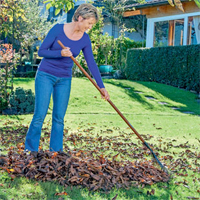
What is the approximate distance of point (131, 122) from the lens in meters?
9.10

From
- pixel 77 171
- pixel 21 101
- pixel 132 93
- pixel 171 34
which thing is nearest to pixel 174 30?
pixel 171 34

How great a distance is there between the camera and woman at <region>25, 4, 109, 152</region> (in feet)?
13.2

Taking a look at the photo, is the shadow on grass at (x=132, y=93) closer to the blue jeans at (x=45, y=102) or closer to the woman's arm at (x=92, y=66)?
the woman's arm at (x=92, y=66)

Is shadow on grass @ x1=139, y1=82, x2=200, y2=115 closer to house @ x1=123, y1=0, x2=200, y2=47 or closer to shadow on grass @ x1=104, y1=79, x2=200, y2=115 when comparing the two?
shadow on grass @ x1=104, y1=79, x2=200, y2=115

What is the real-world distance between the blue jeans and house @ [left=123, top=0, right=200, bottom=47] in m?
12.5

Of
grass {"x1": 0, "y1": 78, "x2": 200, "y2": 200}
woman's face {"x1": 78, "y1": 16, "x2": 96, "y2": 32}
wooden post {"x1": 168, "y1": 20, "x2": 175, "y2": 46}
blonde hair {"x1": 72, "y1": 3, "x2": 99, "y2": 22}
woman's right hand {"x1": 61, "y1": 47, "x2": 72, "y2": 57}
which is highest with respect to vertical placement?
wooden post {"x1": 168, "y1": 20, "x2": 175, "y2": 46}

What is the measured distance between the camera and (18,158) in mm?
4023

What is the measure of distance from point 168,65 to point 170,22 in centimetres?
295

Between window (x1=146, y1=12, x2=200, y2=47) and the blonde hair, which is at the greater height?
window (x1=146, y1=12, x2=200, y2=47)

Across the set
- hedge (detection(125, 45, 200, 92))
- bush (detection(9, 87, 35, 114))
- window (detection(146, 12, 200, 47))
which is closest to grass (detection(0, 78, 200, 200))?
bush (detection(9, 87, 35, 114))

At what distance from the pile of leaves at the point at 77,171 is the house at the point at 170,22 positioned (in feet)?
41.4

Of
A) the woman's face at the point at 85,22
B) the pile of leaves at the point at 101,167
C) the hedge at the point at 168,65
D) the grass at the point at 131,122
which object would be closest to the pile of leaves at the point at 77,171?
the pile of leaves at the point at 101,167

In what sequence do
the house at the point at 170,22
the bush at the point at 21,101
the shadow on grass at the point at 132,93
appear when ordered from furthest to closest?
1. the house at the point at 170,22
2. the shadow on grass at the point at 132,93
3. the bush at the point at 21,101

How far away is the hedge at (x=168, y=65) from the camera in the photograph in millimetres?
14234
